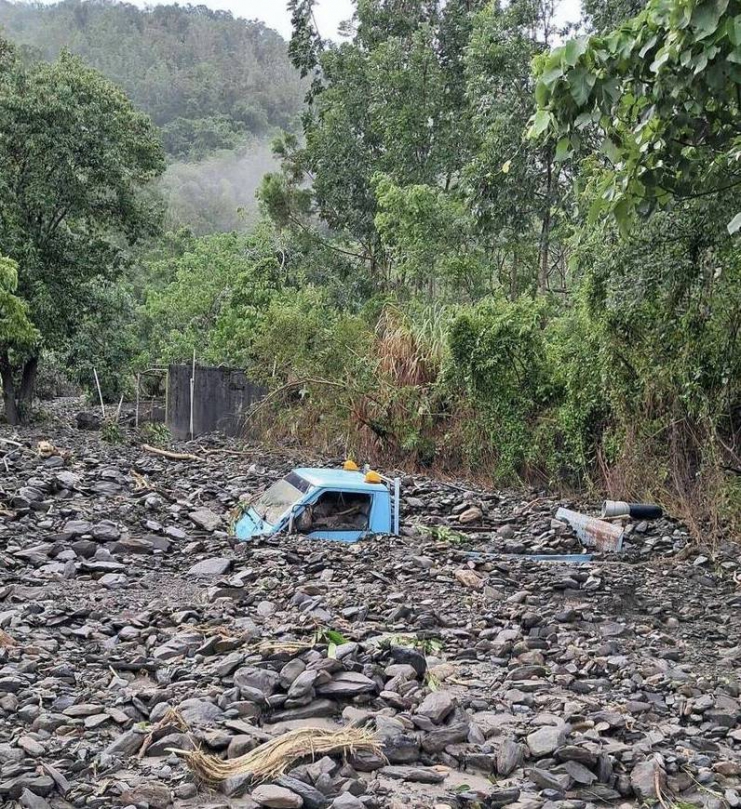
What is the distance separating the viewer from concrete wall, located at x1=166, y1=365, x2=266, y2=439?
861 inches

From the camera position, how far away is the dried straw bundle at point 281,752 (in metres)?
4.20

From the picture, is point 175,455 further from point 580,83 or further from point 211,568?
point 580,83

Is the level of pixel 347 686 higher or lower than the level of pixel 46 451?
lower

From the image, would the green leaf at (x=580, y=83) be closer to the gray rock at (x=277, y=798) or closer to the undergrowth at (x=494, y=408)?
the gray rock at (x=277, y=798)

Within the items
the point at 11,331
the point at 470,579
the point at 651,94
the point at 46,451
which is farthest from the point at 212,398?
the point at 651,94

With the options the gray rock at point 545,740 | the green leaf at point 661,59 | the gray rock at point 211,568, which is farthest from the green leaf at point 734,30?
the gray rock at point 211,568

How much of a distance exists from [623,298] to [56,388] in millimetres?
29321

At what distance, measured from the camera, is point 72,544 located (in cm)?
954

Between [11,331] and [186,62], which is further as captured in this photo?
[186,62]

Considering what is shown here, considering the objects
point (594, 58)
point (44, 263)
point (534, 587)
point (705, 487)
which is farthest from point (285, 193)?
point (594, 58)

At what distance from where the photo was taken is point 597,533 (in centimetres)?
1049

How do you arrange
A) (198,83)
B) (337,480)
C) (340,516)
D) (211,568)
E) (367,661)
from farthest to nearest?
1. (198,83)
2. (340,516)
3. (337,480)
4. (211,568)
5. (367,661)

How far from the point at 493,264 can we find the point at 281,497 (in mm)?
13283

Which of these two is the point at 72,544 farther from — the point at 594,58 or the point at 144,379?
the point at 144,379
